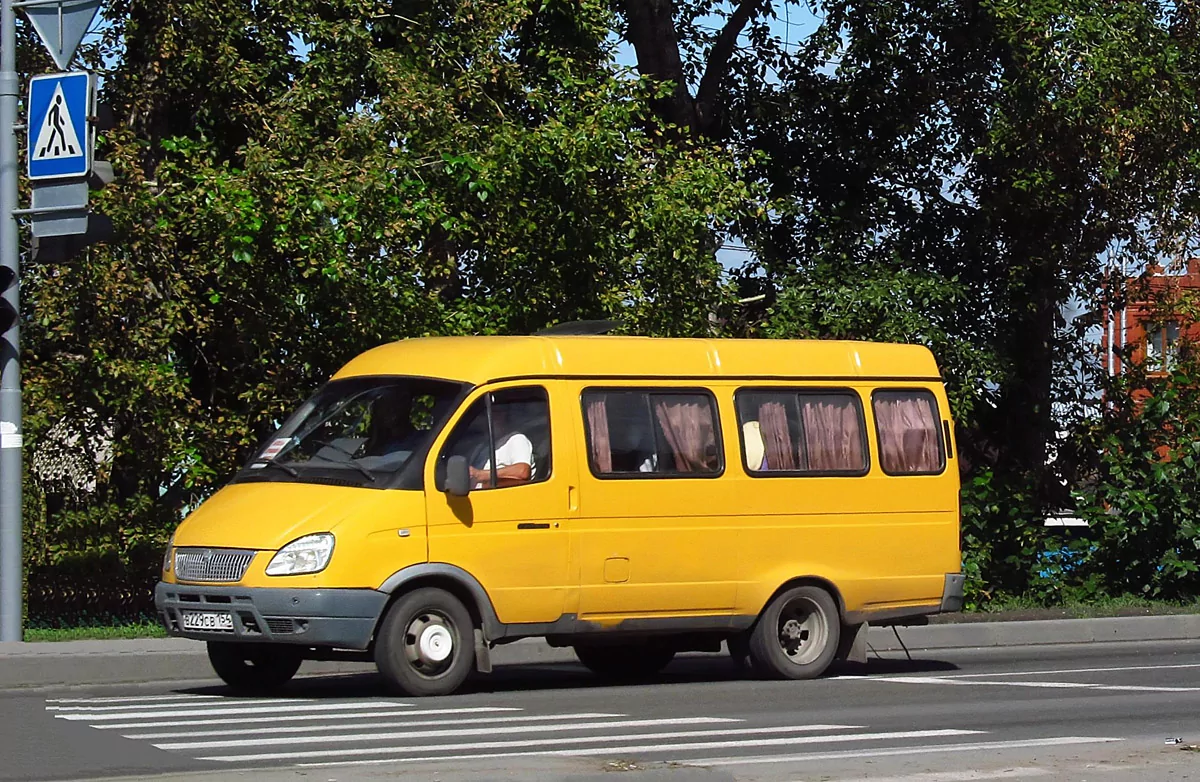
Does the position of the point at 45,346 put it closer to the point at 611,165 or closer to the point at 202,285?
the point at 202,285

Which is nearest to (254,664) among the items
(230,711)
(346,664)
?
(230,711)

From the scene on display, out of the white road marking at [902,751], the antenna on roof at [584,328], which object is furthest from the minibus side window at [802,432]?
the white road marking at [902,751]

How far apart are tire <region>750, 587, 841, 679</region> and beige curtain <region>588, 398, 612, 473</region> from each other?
1808mm

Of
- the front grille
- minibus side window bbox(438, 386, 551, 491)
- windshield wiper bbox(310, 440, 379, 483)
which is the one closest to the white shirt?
minibus side window bbox(438, 386, 551, 491)

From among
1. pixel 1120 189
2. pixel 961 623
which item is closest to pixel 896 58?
pixel 1120 189

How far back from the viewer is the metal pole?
14695 mm

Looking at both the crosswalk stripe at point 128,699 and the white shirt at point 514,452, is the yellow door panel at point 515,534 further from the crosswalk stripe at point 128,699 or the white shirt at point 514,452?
the crosswalk stripe at point 128,699

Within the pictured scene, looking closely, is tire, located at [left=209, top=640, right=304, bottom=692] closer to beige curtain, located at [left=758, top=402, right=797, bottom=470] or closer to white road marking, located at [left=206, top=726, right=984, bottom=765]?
white road marking, located at [left=206, top=726, right=984, bottom=765]

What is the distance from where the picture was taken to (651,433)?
13906 millimetres

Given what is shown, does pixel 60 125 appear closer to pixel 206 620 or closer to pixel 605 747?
pixel 206 620

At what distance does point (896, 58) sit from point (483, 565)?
13502 millimetres

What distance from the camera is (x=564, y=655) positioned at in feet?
54.4

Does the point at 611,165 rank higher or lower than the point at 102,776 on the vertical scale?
higher

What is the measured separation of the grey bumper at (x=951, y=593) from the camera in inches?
607
